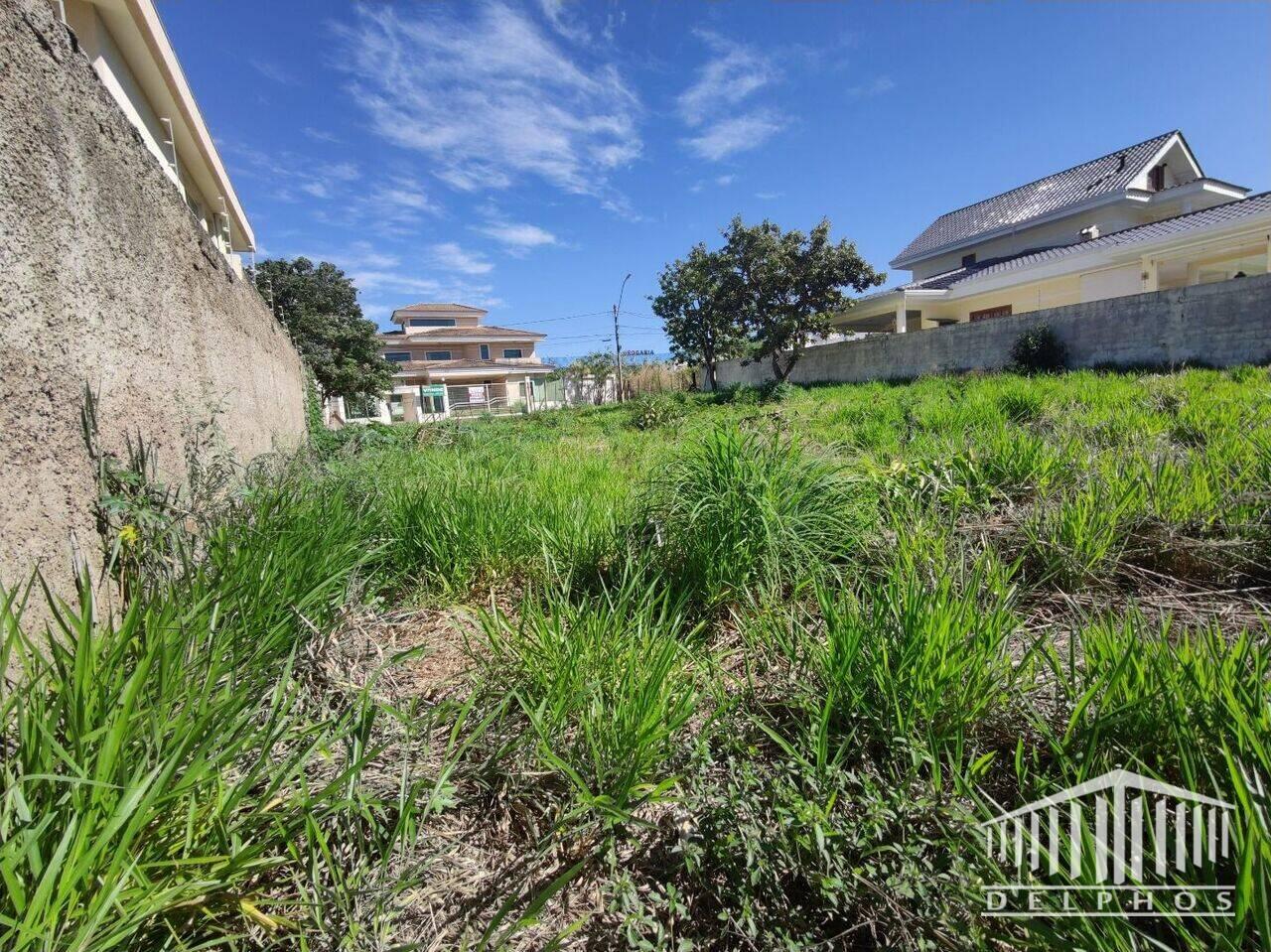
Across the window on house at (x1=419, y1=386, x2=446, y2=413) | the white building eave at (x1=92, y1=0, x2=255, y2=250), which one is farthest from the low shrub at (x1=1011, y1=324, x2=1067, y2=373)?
the window on house at (x1=419, y1=386, x2=446, y2=413)

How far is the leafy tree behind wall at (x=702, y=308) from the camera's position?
62.1 feet

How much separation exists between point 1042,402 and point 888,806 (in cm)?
564

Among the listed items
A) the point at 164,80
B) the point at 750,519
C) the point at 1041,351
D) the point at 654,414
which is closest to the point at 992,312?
the point at 1041,351

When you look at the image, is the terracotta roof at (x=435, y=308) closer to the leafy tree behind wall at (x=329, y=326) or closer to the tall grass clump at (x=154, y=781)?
the leafy tree behind wall at (x=329, y=326)

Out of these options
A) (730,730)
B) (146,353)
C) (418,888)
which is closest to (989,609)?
(730,730)

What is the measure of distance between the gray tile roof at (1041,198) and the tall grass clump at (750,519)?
22.3 metres

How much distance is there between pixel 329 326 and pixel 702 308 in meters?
14.3

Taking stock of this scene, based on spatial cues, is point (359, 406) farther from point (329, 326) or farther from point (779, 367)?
point (779, 367)

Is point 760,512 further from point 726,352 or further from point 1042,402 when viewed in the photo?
point 726,352

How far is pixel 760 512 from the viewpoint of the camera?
2.27 meters

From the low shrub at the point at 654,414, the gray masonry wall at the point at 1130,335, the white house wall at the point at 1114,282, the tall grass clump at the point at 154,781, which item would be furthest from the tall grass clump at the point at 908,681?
the white house wall at the point at 1114,282

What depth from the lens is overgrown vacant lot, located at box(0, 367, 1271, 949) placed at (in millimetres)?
960

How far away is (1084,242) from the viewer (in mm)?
15641

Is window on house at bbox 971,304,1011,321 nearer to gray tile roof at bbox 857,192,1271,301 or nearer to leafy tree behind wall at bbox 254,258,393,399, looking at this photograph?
gray tile roof at bbox 857,192,1271,301
